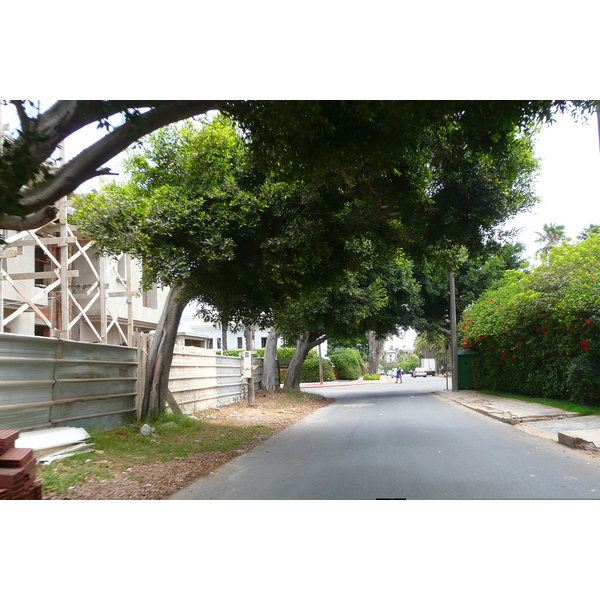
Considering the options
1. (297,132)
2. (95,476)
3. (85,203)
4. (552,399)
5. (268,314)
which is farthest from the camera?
(552,399)

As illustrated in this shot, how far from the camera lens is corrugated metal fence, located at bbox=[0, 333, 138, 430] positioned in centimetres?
702

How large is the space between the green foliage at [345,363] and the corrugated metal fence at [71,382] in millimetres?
32240

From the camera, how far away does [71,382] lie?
8555 mm

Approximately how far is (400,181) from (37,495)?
6.25m

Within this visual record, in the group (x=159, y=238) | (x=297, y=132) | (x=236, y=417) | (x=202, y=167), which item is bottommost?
(x=236, y=417)

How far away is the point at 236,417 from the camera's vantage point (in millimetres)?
14875

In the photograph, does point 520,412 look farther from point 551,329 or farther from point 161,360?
point 161,360

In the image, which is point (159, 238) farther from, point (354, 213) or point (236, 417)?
point (236, 417)

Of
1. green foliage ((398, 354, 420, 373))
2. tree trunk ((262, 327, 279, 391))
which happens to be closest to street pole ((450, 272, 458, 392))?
tree trunk ((262, 327, 279, 391))

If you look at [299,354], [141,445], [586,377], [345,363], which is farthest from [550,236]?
[141,445]

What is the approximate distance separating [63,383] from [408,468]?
533 centimetres

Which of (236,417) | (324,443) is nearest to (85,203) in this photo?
(324,443)

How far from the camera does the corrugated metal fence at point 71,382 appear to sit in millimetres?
7055

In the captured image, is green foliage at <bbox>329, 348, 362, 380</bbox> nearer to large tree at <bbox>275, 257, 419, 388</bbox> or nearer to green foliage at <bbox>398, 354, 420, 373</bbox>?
large tree at <bbox>275, 257, 419, 388</bbox>
